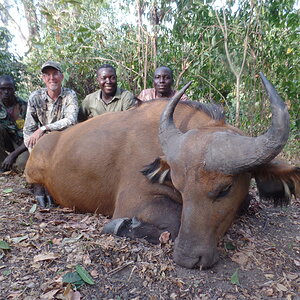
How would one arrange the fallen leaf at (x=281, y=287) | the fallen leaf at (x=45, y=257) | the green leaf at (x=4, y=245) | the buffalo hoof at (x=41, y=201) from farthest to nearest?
1. the buffalo hoof at (x=41, y=201)
2. the green leaf at (x=4, y=245)
3. the fallen leaf at (x=45, y=257)
4. the fallen leaf at (x=281, y=287)

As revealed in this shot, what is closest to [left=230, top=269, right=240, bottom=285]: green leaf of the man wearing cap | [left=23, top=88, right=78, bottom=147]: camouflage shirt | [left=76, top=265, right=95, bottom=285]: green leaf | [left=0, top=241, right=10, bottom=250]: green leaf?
[left=76, top=265, right=95, bottom=285]: green leaf

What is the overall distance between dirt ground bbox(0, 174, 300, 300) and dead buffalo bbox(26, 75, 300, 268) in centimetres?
19

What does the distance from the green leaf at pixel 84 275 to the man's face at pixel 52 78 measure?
14.0ft

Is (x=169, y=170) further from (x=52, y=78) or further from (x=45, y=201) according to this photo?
(x=52, y=78)

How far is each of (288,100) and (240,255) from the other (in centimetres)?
721

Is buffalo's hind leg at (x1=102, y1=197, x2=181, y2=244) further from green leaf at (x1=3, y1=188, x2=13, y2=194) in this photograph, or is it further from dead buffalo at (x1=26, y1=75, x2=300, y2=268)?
green leaf at (x1=3, y1=188, x2=13, y2=194)

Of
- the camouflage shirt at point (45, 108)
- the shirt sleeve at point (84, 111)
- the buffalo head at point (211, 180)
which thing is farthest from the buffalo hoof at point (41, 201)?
the buffalo head at point (211, 180)

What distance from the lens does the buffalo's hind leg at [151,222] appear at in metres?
3.52

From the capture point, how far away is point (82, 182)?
454 centimetres

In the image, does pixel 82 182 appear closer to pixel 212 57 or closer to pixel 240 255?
Result: pixel 240 255

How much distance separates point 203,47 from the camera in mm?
Answer: 8312

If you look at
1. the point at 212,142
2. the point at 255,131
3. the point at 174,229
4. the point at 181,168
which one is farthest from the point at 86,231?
the point at 255,131

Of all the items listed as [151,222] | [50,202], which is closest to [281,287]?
[151,222]

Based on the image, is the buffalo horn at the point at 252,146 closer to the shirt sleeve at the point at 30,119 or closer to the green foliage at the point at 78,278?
the green foliage at the point at 78,278
